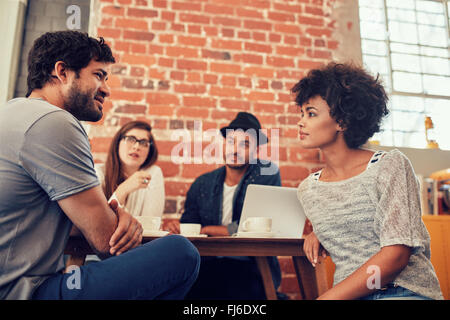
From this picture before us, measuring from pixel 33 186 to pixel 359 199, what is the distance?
0.90 m

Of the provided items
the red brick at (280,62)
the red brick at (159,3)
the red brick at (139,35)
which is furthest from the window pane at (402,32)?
the red brick at (139,35)

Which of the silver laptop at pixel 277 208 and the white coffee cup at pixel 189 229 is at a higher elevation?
the silver laptop at pixel 277 208

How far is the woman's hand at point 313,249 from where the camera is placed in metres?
1.25

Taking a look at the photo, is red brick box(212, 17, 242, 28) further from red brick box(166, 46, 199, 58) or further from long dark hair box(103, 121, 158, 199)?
long dark hair box(103, 121, 158, 199)

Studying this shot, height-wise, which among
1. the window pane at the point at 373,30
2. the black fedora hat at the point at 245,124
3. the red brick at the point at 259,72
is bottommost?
the black fedora hat at the point at 245,124

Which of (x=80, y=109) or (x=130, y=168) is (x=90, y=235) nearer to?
(x=80, y=109)

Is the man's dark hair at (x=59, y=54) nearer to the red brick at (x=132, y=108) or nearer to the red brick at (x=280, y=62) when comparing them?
the red brick at (x=132, y=108)

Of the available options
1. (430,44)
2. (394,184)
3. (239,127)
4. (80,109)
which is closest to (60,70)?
(80,109)

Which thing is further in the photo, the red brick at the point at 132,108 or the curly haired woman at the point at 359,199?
the red brick at the point at 132,108

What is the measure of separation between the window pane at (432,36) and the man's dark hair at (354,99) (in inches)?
103

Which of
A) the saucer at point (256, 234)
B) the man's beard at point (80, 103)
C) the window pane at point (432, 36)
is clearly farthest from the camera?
the window pane at point (432, 36)

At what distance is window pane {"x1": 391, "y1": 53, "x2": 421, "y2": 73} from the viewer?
3.40 metres

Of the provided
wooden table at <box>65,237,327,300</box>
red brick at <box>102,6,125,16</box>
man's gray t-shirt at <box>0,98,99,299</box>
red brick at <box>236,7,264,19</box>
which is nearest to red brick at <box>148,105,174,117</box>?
red brick at <box>102,6,125,16</box>

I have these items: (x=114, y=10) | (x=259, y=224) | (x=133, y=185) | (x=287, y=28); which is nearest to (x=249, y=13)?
(x=287, y=28)
